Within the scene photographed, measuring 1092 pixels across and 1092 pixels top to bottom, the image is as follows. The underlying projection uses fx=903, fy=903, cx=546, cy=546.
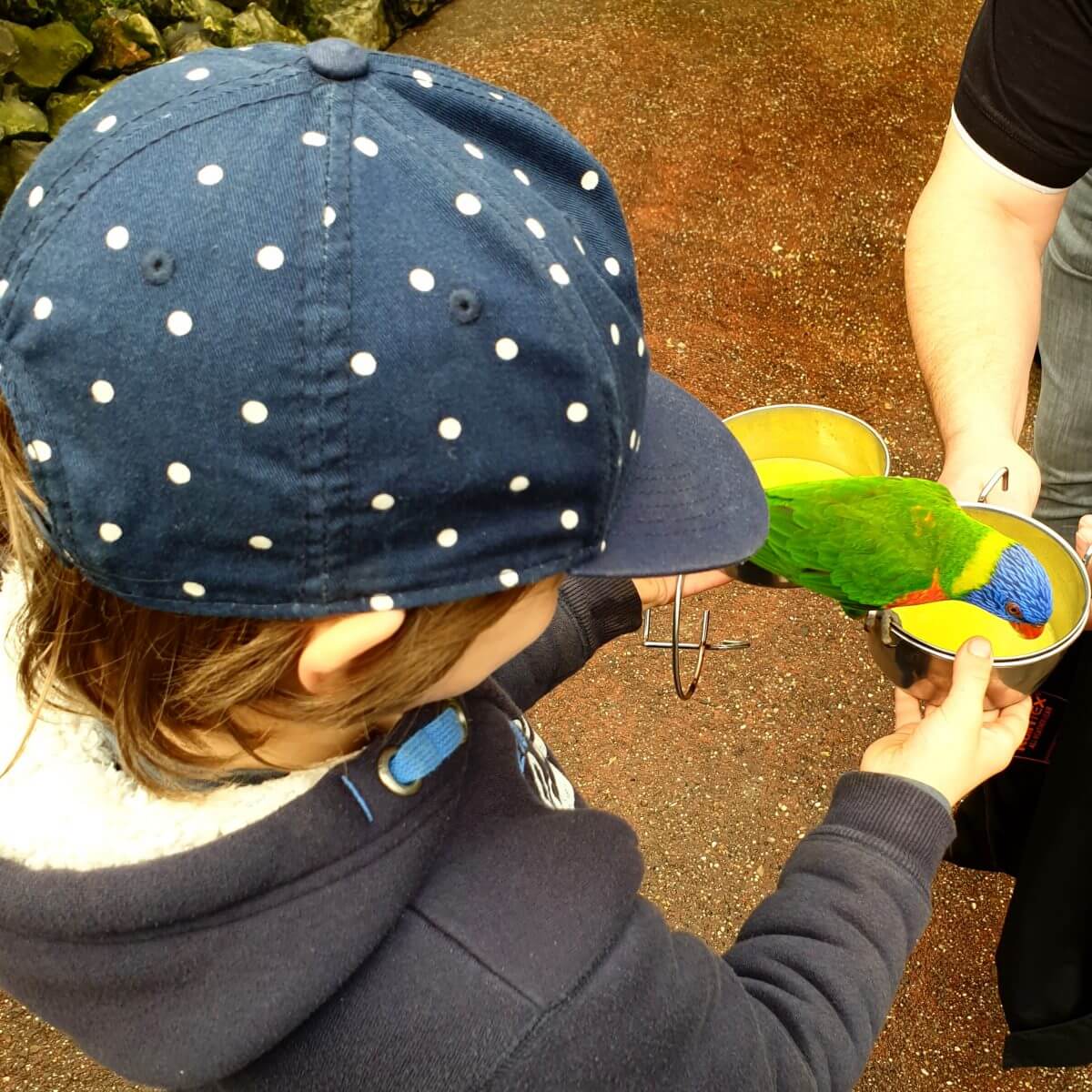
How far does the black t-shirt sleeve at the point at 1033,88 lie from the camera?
3.60 feet

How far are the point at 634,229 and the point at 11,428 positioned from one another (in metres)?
2.22

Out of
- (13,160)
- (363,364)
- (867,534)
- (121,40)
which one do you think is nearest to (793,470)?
(867,534)

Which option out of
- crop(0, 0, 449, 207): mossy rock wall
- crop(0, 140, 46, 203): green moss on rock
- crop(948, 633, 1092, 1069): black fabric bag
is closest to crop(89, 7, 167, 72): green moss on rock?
crop(0, 0, 449, 207): mossy rock wall

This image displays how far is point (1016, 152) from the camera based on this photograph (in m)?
1.20

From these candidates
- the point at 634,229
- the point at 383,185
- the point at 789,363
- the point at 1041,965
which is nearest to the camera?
the point at 383,185

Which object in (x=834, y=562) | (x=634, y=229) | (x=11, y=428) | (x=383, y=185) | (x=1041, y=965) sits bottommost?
(x=1041, y=965)

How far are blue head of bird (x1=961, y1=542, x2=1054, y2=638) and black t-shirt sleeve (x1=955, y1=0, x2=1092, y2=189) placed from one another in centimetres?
55

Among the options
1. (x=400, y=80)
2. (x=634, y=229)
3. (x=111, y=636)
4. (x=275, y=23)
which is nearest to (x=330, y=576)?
(x=111, y=636)

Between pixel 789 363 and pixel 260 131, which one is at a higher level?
pixel 260 131

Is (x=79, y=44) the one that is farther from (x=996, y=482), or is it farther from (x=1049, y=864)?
(x=1049, y=864)

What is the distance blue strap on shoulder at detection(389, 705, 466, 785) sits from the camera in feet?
1.91

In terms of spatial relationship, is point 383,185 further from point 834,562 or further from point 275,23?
point 275,23

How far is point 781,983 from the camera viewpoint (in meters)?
0.70

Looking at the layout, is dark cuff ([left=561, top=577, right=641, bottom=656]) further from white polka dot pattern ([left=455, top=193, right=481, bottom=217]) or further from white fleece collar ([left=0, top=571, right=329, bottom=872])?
white polka dot pattern ([left=455, top=193, right=481, bottom=217])
